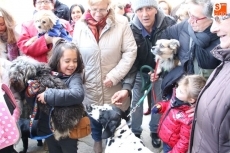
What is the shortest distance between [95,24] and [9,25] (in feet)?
2.95

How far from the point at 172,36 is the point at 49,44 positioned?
3.69 ft

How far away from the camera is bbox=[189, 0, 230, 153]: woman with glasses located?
1158 mm

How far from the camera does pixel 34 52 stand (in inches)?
98.7

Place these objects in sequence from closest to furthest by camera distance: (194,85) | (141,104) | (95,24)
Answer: (194,85), (95,24), (141,104)

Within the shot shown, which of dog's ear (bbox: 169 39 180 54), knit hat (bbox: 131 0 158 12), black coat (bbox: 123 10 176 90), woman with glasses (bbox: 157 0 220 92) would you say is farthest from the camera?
black coat (bbox: 123 10 176 90)

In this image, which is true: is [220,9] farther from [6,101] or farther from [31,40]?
[31,40]

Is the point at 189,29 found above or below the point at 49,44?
above

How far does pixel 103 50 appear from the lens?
2.34 m

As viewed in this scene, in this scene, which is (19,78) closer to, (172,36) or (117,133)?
(117,133)

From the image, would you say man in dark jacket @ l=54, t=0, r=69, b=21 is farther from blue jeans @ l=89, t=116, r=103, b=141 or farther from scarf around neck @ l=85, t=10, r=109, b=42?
blue jeans @ l=89, t=116, r=103, b=141

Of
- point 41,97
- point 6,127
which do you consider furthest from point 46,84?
point 6,127

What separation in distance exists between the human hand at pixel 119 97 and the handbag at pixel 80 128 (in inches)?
12.2

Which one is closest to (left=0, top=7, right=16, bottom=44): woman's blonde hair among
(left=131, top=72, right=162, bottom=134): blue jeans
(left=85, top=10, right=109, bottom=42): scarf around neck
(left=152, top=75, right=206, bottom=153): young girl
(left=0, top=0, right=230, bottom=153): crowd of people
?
(left=0, top=0, right=230, bottom=153): crowd of people

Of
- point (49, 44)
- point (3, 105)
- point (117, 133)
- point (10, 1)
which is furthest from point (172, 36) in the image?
point (10, 1)
